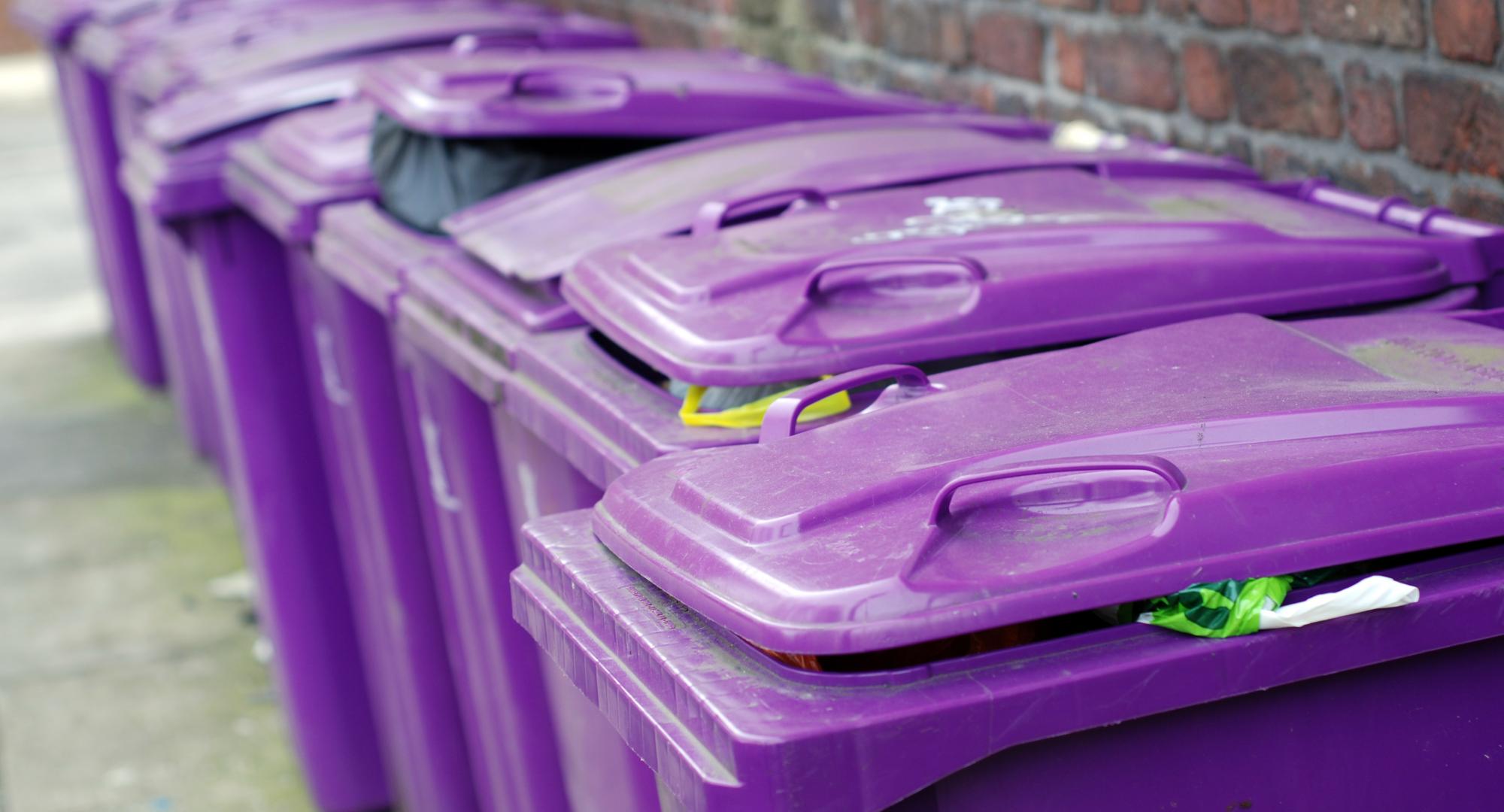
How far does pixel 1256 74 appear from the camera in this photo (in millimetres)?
2527

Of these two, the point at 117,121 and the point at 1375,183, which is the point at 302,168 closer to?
the point at 1375,183

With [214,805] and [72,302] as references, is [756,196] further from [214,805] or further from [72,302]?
[72,302]

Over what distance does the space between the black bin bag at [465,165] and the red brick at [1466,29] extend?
118 cm

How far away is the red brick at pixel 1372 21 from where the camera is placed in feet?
7.18

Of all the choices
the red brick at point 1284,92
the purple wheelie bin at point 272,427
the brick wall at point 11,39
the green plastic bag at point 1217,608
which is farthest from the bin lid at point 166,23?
the brick wall at point 11,39

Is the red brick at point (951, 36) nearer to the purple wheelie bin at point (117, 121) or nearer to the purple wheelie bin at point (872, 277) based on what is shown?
the purple wheelie bin at point (872, 277)

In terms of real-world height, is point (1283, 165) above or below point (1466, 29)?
below

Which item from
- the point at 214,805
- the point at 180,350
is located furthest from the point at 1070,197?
the point at 180,350

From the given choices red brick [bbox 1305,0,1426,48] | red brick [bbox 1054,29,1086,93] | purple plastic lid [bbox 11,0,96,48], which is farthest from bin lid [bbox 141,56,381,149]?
purple plastic lid [bbox 11,0,96,48]

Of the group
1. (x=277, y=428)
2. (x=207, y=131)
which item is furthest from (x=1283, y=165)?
(x=207, y=131)

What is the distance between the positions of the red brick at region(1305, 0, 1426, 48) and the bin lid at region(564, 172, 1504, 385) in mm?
422

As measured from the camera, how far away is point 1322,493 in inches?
46.2

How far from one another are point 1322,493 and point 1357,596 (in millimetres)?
76

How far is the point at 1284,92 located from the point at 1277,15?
4.5 inches
